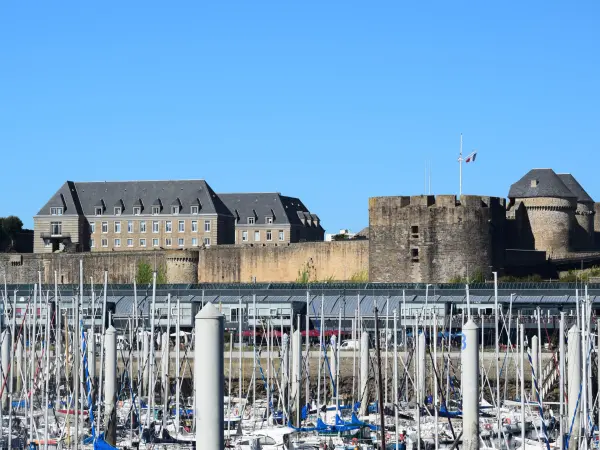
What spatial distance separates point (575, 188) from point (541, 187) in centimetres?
751

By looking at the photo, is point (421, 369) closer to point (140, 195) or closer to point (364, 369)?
point (364, 369)

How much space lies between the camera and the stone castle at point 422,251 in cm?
5941

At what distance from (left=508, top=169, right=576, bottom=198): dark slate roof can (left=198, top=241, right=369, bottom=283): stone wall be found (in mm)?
9748

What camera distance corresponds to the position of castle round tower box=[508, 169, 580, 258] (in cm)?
6806

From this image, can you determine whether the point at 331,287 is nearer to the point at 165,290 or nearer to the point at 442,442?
the point at 165,290

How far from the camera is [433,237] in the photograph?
5934 cm

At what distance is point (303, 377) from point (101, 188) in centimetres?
5675

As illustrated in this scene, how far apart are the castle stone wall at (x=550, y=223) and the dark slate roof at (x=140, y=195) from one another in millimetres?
24754

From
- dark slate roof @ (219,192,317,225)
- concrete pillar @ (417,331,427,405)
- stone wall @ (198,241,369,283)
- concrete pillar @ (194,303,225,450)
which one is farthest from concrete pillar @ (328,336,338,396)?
dark slate roof @ (219,192,317,225)

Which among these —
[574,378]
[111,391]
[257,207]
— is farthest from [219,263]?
[574,378]

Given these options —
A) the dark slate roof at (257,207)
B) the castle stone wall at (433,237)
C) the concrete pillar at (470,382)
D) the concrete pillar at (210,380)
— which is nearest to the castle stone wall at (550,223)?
the castle stone wall at (433,237)

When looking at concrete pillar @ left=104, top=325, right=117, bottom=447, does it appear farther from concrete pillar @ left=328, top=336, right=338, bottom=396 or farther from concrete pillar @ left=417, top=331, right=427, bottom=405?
concrete pillar @ left=328, top=336, right=338, bottom=396

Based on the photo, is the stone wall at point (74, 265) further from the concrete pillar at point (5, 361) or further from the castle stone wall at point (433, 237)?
the concrete pillar at point (5, 361)

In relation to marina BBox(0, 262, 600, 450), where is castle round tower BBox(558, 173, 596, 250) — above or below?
above
